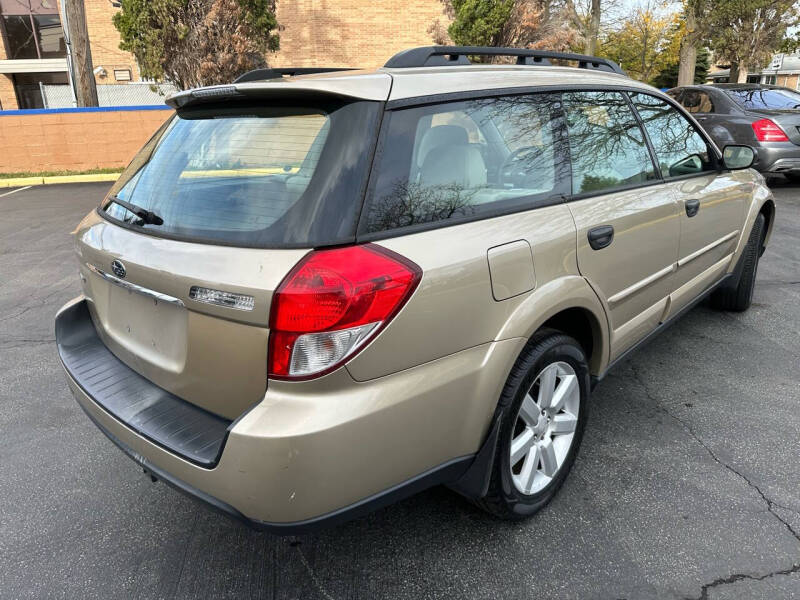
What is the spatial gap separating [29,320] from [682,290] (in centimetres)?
480

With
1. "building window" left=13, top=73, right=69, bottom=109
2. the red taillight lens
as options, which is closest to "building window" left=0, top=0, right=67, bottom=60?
"building window" left=13, top=73, right=69, bottom=109

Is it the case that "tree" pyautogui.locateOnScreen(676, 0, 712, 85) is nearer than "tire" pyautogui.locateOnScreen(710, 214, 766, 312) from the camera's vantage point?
No

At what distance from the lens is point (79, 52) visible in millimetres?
15266

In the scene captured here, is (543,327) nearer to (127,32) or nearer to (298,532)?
(298,532)

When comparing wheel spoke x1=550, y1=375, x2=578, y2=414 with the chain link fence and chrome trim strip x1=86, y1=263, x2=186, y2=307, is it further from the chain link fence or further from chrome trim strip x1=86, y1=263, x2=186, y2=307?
the chain link fence

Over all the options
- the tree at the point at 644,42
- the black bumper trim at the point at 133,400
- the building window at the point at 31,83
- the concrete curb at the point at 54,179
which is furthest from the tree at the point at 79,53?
the tree at the point at 644,42

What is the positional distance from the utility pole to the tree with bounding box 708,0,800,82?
19.1 meters

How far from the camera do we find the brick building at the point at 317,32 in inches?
923

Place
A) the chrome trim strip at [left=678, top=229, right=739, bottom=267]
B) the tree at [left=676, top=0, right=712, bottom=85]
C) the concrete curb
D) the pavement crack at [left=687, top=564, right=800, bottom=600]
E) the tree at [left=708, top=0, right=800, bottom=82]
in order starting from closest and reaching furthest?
the pavement crack at [left=687, top=564, right=800, bottom=600] < the chrome trim strip at [left=678, top=229, right=739, bottom=267] < the concrete curb < the tree at [left=708, top=0, right=800, bottom=82] < the tree at [left=676, top=0, right=712, bottom=85]

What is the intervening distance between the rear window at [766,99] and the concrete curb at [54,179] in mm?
13290

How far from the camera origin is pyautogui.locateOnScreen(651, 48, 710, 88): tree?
3478cm

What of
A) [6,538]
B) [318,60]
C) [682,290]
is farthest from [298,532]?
[318,60]

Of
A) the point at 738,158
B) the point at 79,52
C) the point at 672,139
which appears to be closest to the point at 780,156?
the point at 738,158

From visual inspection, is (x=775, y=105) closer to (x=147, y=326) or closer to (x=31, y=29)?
(x=147, y=326)
